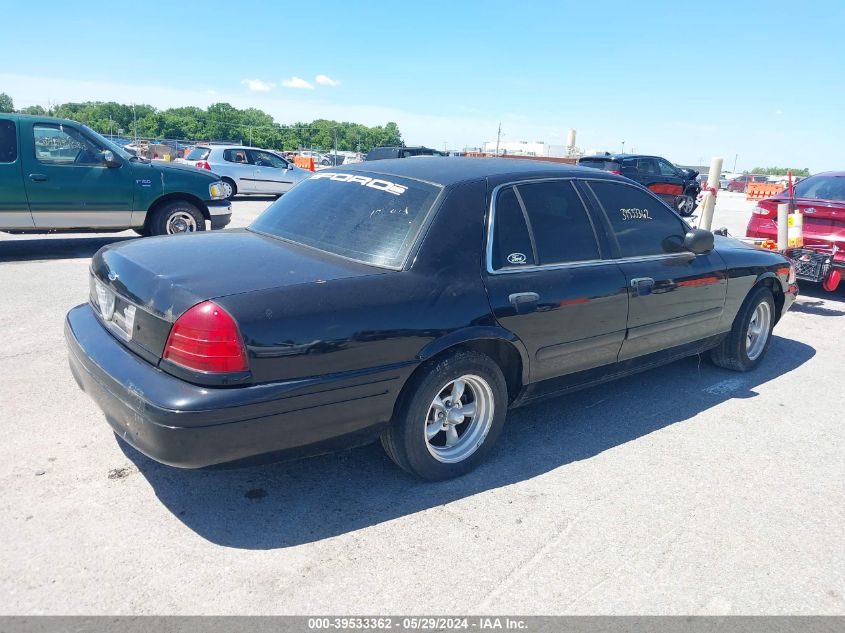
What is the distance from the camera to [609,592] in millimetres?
2535

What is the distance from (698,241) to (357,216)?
2.39 m

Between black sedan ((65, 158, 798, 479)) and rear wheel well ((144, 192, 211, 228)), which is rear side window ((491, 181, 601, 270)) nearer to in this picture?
black sedan ((65, 158, 798, 479))

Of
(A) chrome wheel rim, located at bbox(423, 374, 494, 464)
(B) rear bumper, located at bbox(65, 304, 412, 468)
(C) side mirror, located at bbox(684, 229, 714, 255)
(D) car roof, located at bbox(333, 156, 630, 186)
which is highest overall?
(D) car roof, located at bbox(333, 156, 630, 186)

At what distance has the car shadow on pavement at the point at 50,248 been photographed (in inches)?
330

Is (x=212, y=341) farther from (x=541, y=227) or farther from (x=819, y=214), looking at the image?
(x=819, y=214)

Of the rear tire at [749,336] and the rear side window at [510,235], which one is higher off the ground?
the rear side window at [510,235]

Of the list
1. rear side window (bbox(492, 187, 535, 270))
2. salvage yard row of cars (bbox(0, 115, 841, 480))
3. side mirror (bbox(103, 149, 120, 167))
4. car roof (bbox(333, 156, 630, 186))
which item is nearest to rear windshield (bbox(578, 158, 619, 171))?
side mirror (bbox(103, 149, 120, 167))

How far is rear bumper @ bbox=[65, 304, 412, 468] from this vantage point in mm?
2494

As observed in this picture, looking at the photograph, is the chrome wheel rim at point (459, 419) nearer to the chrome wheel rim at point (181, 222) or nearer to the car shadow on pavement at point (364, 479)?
the car shadow on pavement at point (364, 479)

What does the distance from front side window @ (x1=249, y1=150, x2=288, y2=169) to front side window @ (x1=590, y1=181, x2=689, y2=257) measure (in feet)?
49.5

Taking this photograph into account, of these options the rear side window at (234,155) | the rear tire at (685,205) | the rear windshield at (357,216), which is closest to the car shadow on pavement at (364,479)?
the rear windshield at (357,216)

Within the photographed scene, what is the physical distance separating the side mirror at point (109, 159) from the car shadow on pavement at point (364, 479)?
6017 mm
